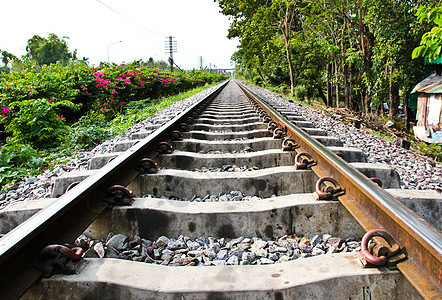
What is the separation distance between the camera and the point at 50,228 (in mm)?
1271

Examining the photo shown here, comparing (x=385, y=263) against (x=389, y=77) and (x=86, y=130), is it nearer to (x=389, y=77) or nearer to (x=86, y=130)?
(x=86, y=130)

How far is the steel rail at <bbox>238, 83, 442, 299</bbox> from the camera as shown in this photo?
38.3 inches

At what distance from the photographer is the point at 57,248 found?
114 cm

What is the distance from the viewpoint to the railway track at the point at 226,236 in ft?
3.48

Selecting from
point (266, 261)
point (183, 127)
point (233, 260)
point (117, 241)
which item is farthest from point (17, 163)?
point (266, 261)

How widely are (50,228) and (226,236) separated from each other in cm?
82

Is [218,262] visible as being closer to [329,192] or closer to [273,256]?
[273,256]

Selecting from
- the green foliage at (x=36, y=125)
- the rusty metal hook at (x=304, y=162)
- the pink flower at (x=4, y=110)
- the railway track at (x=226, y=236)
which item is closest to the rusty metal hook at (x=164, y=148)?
the railway track at (x=226, y=236)

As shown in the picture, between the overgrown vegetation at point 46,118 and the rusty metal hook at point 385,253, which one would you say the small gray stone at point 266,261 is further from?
the overgrown vegetation at point 46,118

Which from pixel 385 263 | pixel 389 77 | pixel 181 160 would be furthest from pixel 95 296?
pixel 389 77

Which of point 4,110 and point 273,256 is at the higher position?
point 4,110

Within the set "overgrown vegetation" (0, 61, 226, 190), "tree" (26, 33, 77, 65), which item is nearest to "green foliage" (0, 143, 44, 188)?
"overgrown vegetation" (0, 61, 226, 190)

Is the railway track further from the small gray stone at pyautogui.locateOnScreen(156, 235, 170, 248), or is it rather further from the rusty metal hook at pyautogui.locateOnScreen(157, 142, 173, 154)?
the rusty metal hook at pyautogui.locateOnScreen(157, 142, 173, 154)

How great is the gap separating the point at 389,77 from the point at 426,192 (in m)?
11.2
